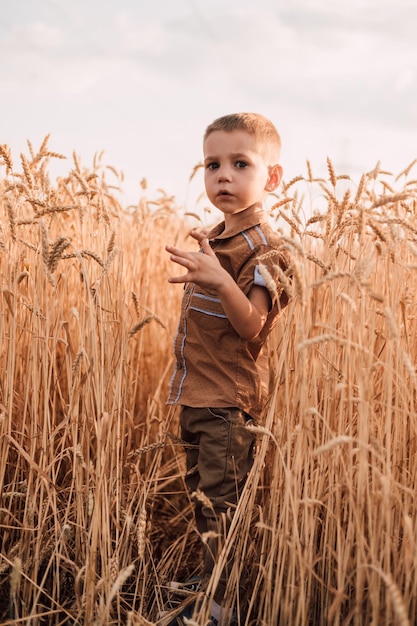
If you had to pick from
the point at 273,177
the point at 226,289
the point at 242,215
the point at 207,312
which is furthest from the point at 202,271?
the point at 273,177

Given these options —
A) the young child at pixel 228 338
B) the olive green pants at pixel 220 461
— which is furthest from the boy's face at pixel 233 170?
the olive green pants at pixel 220 461

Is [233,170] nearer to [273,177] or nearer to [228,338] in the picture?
[273,177]

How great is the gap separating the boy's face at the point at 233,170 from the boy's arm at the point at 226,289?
0.21 metres

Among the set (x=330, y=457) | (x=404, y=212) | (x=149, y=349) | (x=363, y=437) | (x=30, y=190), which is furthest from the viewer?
(x=149, y=349)

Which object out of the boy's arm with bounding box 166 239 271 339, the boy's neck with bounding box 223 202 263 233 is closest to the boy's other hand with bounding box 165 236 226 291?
the boy's arm with bounding box 166 239 271 339

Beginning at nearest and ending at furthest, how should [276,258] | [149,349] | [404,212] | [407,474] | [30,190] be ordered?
[407,474]
[276,258]
[30,190]
[404,212]
[149,349]

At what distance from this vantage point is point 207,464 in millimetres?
1716

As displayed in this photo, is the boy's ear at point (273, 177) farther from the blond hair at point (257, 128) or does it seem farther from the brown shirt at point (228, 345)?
the brown shirt at point (228, 345)

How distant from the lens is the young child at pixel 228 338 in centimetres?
168

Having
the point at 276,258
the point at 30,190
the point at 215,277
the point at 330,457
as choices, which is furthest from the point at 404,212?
the point at 30,190

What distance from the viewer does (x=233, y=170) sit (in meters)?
1.77

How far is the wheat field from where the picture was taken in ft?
4.32

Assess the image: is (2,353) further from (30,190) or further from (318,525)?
(318,525)

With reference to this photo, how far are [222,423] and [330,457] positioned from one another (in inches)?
13.8
